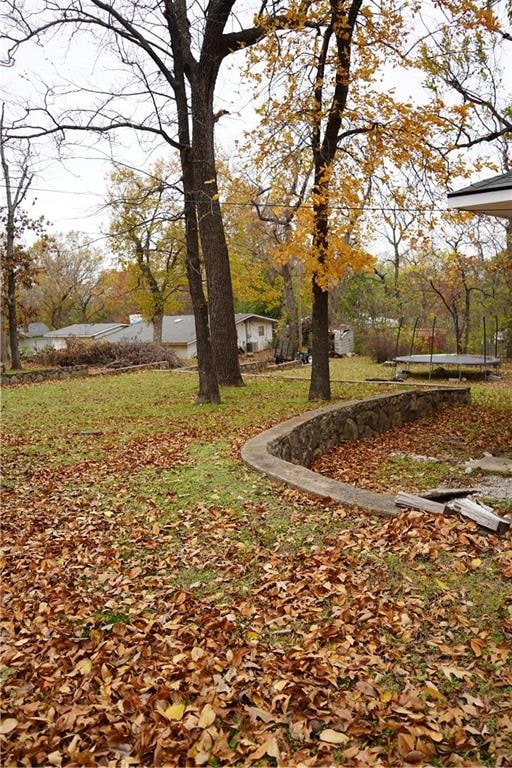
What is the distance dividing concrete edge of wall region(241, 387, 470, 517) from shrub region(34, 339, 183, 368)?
13869mm

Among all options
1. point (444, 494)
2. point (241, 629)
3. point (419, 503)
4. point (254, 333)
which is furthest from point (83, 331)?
point (241, 629)

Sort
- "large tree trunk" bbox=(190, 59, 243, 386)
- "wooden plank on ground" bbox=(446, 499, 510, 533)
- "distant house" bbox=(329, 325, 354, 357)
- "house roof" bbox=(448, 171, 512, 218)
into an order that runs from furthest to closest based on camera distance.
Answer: "distant house" bbox=(329, 325, 354, 357)
"large tree trunk" bbox=(190, 59, 243, 386)
"house roof" bbox=(448, 171, 512, 218)
"wooden plank on ground" bbox=(446, 499, 510, 533)

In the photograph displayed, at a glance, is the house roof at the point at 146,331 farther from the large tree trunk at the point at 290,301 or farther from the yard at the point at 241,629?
the yard at the point at 241,629

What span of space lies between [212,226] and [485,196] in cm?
683

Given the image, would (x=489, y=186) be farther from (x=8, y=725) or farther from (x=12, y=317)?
(x=12, y=317)

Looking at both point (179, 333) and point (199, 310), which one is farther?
point (179, 333)

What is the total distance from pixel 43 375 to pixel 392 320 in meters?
16.9

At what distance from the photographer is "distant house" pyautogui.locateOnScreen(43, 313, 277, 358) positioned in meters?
31.2

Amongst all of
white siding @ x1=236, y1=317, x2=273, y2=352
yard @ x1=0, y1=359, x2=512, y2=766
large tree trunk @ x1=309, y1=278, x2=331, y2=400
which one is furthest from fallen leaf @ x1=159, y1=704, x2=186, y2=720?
white siding @ x1=236, y1=317, x2=273, y2=352

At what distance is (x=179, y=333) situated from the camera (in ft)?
104

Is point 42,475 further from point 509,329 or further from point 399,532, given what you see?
point 509,329

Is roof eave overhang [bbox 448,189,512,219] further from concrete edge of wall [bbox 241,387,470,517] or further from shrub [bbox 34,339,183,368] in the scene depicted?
shrub [bbox 34,339,183,368]

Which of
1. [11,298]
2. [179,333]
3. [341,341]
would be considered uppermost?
[11,298]

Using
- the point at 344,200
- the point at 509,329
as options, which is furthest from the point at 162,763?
the point at 509,329
